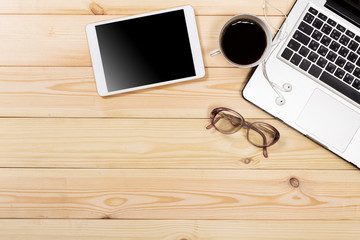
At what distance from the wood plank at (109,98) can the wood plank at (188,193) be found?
144 mm

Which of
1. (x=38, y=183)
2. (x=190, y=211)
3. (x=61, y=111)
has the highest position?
(x=61, y=111)

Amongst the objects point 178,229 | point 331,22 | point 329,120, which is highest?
point 331,22

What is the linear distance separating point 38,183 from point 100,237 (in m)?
0.20

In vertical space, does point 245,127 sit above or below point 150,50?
below

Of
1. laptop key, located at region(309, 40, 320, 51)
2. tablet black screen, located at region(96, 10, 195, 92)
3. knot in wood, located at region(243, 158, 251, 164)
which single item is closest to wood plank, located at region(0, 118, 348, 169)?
knot in wood, located at region(243, 158, 251, 164)

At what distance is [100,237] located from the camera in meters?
0.70

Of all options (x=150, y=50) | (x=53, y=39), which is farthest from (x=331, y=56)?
(x=53, y=39)

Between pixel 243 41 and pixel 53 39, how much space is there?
18.0 inches

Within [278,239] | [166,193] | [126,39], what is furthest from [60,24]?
[278,239]

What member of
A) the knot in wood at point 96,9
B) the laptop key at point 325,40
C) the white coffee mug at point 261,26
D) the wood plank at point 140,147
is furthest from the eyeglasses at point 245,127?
the knot in wood at point 96,9

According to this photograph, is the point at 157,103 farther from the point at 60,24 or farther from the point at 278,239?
the point at 278,239

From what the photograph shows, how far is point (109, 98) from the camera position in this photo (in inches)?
27.5

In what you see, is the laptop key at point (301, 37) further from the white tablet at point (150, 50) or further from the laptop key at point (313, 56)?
the white tablet at point (150, 50)

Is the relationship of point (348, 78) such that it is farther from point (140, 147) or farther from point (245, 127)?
point (140, 147)
